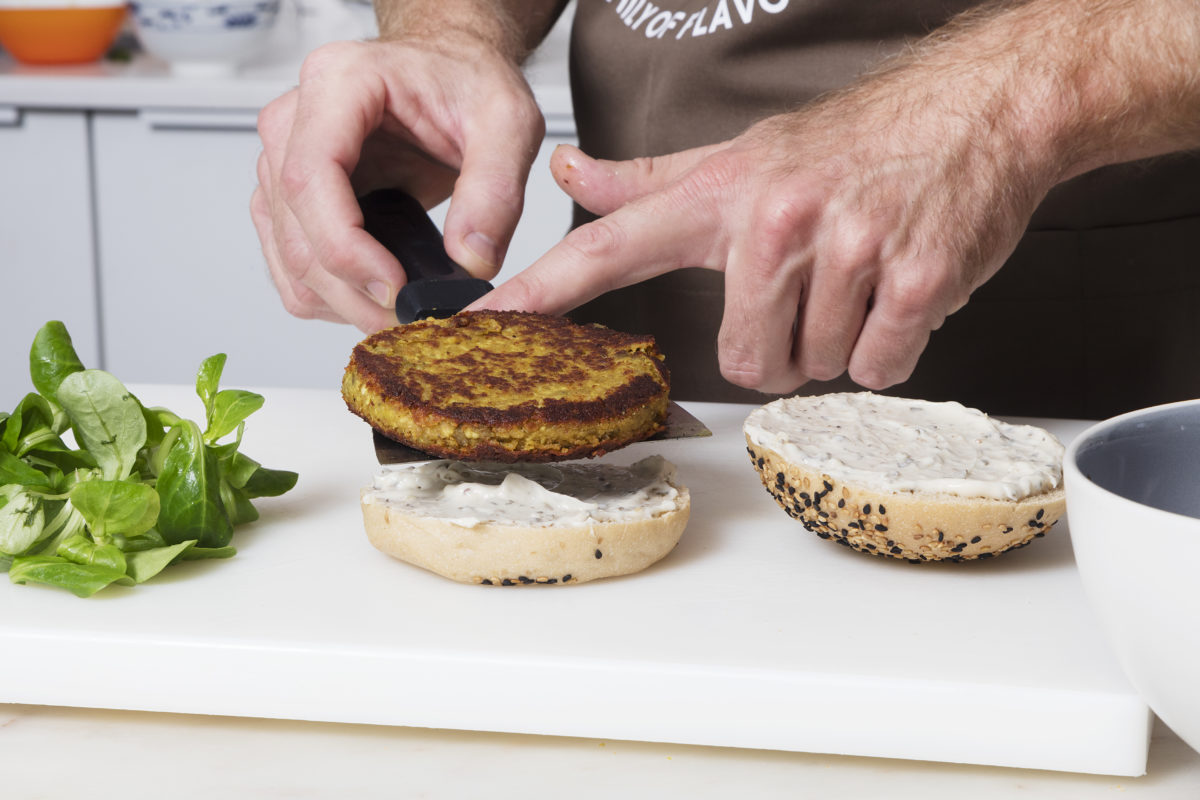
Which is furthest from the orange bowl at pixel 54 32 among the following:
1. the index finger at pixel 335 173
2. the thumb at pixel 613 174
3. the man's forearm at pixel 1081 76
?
the man's forearm at pixel 1081 76

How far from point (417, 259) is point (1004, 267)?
81 centimetres

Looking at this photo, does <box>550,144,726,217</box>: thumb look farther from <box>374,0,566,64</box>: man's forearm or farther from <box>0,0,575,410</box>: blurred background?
<box>0,0,575,410</box>: blurred background

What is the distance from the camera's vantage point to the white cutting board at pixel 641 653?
81cm

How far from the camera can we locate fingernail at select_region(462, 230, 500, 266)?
1381 millimetres

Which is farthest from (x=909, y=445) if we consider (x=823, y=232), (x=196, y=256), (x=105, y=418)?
(x=196, y=256)

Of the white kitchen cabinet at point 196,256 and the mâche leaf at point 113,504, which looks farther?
the white kitchen cabinet at point 196,256

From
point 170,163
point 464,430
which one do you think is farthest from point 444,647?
point 170,163

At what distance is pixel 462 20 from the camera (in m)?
1.77

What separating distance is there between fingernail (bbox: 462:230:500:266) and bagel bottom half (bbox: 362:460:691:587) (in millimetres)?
455

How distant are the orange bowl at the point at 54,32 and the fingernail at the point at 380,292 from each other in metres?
2.64

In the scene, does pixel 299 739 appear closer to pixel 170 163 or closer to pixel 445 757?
pixel 445 757

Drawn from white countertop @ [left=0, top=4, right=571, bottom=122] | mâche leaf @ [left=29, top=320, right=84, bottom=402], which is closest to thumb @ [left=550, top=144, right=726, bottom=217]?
mâche leaf @ [left=29, top=320, right=84, bottom=402]

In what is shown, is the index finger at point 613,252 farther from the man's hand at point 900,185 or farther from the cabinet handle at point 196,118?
the cabinet handle at point 196,118

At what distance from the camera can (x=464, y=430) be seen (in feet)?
3.22
